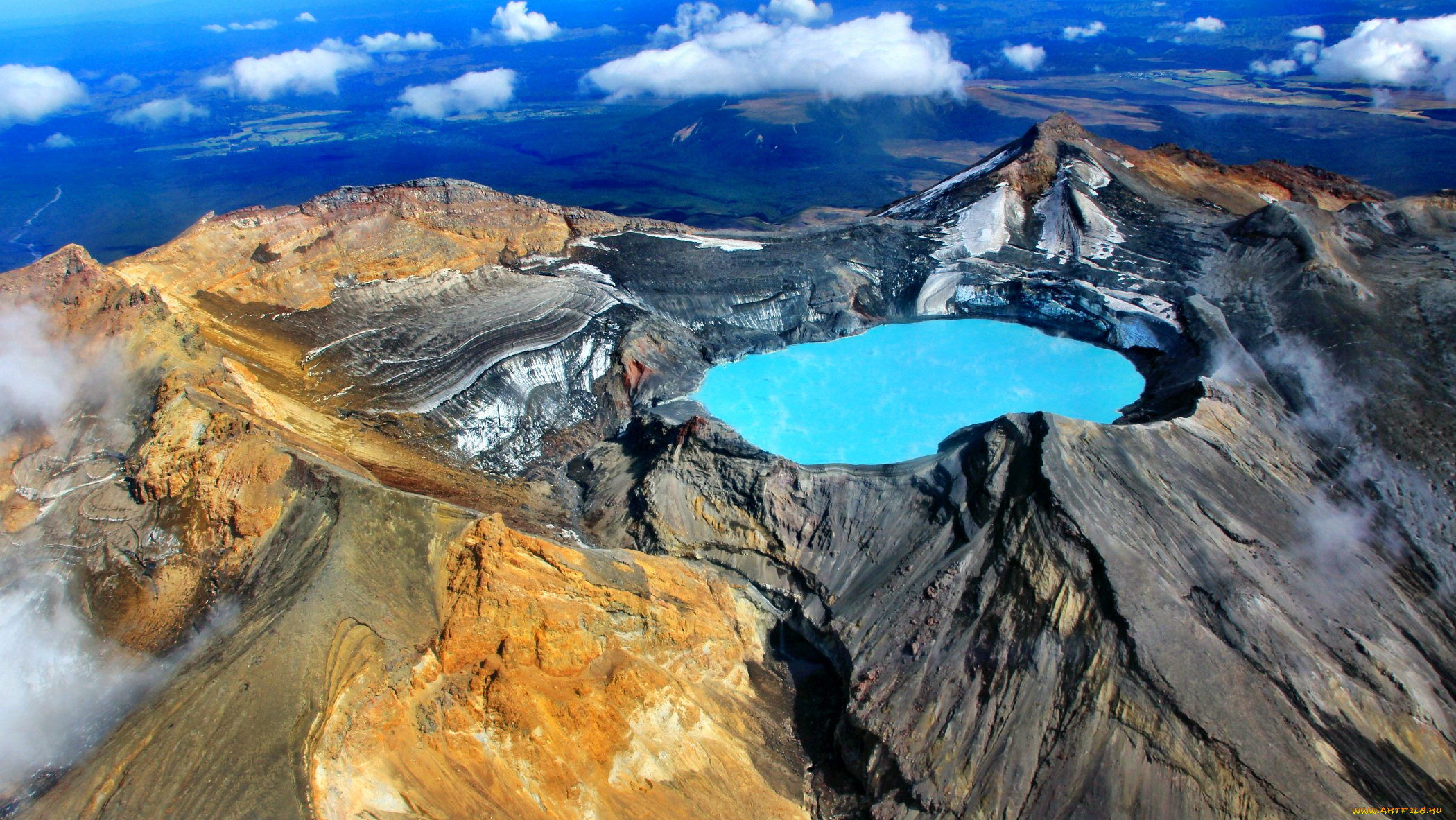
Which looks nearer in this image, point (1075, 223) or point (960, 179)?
point (1075, 223)

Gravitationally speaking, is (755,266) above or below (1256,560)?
above

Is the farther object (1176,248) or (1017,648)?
(1176,248)

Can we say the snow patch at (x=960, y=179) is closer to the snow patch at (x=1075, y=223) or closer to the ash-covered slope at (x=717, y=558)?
the snow patch at (x=1075, y=223)

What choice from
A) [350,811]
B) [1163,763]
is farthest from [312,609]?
[1163,763]

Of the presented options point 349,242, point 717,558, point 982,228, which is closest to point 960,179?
point 982,228

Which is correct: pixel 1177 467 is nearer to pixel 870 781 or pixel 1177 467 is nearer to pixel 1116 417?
pixel 1116 417

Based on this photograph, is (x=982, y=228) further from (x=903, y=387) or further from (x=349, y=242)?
(x=349, y=242)

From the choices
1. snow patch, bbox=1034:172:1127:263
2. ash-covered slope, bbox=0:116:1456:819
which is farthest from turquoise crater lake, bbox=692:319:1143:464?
snow patch, bbox=1034:172:1127:263
